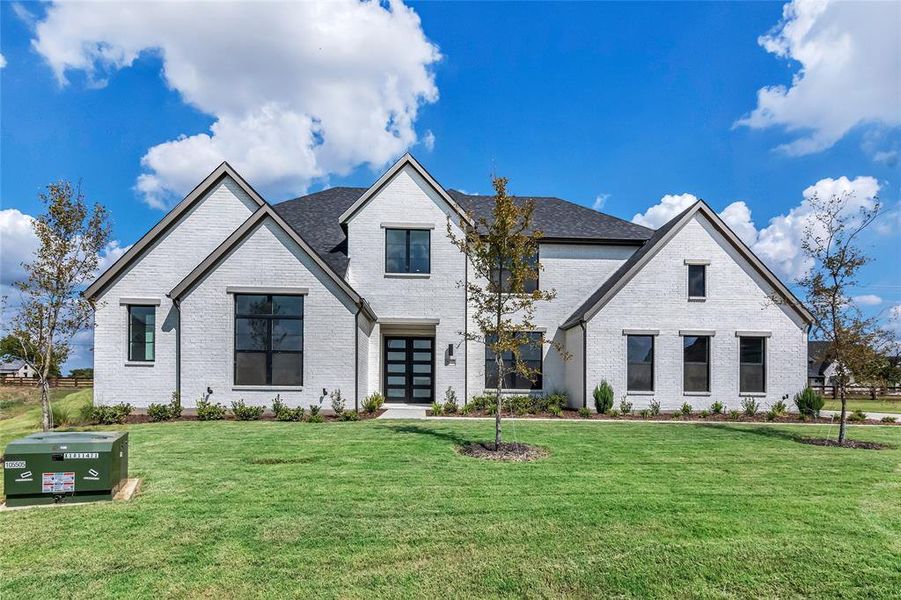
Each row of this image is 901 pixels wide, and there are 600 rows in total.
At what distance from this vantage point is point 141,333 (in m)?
16.2

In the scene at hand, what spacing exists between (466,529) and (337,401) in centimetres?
1019

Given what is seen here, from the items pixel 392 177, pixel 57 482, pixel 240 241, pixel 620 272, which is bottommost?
pixel 57 482

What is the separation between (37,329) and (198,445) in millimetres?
3959

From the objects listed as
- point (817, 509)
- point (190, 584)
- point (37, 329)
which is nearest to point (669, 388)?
point (817, 509)

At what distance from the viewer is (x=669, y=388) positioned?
57.4 feet

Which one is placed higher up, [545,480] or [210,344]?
[210,344]

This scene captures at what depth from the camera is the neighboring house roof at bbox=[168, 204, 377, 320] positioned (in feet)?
49.9

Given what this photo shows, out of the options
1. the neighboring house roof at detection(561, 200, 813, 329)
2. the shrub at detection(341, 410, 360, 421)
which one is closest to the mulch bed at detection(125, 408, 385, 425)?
the shrub at detection(341, 410, 360, 421)

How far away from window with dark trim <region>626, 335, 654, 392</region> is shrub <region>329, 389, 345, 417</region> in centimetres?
987

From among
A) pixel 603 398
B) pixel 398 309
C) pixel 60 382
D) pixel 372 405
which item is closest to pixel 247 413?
pixel 372 405

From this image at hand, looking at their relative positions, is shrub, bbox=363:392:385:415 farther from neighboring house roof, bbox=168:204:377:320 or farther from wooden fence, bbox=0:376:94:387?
wooden fence, bbox=0:376:94:387

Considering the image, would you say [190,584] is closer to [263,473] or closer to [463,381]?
[263,473]

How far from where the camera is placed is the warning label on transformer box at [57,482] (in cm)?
638

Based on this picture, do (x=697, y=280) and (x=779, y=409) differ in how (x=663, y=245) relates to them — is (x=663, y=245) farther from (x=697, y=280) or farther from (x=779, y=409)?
(x=779, y=409)
